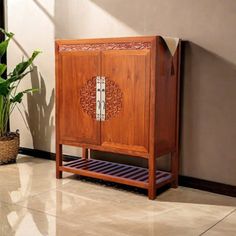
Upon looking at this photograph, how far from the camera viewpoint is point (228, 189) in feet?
10.7

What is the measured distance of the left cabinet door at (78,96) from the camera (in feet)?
11.4

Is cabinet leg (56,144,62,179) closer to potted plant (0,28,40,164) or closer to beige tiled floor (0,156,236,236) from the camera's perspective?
beige tiled floor (0,156,236,236)

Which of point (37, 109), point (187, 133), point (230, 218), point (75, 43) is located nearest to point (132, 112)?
point (187, 133)

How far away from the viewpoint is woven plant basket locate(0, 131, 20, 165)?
424 cm

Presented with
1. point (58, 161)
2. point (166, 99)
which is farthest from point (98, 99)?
point (58, 161)

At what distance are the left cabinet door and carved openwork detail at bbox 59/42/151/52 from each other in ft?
0.13

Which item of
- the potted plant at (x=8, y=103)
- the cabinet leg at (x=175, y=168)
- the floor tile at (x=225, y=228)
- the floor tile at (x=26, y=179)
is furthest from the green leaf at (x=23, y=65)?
the floor tile at (x=225, y=228)

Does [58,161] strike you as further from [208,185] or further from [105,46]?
[208,185]

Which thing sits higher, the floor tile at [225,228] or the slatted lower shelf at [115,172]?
the slatted lower shelf at [115,172]

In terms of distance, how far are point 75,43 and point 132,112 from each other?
0.81 metres

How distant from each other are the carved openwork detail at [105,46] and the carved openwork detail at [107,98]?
0.26m

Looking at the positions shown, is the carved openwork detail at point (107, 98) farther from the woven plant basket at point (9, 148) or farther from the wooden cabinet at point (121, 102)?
the woven plant basket at point (9, 148)

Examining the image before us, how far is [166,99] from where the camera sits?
3.29 metres

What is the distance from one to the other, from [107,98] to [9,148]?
4.71 ft
